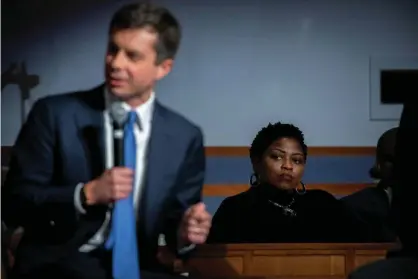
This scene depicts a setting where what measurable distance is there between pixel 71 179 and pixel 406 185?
69cm

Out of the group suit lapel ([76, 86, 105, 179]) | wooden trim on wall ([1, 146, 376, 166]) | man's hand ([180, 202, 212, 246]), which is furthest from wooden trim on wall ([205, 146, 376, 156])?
suit lapel ([76, 86, 105, 179])

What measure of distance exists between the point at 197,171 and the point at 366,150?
1.17 ft

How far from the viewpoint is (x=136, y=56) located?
1.52m

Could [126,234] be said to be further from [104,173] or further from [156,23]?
[156,23]

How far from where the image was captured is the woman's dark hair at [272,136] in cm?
158

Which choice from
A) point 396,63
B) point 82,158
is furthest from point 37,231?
point 396,63

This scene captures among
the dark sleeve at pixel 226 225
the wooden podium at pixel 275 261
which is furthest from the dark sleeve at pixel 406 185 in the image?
the dark sleeve at pixel 226 225

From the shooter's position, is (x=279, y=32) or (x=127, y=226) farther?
(x=279, y=32)

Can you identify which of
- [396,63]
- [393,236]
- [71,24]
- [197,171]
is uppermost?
[71,24]

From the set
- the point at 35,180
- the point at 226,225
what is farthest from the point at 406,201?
the point at 35,180

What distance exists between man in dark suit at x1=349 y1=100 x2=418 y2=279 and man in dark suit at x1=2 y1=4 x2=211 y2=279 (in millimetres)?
401

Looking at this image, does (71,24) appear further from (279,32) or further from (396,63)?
(396,63)

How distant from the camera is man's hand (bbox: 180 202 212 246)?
5.05 feet

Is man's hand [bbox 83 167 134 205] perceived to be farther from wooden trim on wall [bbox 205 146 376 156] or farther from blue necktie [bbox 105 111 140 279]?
wooden trim on wall [bbox 205 146 376 156]
